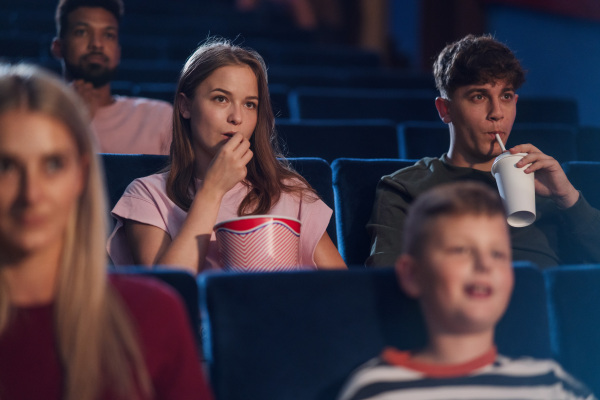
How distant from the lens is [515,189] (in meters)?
1.12

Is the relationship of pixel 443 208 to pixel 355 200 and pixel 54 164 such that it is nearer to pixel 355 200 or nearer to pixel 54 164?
pixel 54 164

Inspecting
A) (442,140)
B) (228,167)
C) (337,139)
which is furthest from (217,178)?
(442,140)

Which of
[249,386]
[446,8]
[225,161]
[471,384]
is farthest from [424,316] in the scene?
[446,8]

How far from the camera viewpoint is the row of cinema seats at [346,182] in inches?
51.6

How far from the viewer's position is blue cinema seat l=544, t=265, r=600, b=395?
2.92 feet

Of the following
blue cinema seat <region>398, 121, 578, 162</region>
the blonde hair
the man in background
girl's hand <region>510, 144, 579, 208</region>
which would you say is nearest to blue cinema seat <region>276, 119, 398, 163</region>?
blue cinema seat <region>398, 121, 578, 162</region>

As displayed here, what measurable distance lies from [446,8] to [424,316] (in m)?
3.05

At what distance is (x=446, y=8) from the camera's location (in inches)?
143

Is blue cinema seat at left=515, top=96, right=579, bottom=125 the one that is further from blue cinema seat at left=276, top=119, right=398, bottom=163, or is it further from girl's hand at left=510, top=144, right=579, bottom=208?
girl's hand at left=510, top=144, right=579, bottom=208

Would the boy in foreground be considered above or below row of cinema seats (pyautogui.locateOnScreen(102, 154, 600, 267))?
below

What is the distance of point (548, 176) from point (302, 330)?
55cm

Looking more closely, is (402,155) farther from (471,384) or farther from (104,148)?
(471,384)

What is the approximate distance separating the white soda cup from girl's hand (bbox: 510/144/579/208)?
0.4 inches

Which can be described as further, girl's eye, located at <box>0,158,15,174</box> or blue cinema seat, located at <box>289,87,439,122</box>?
blue cinema seat, located at <box>289,87,439,122</box>
